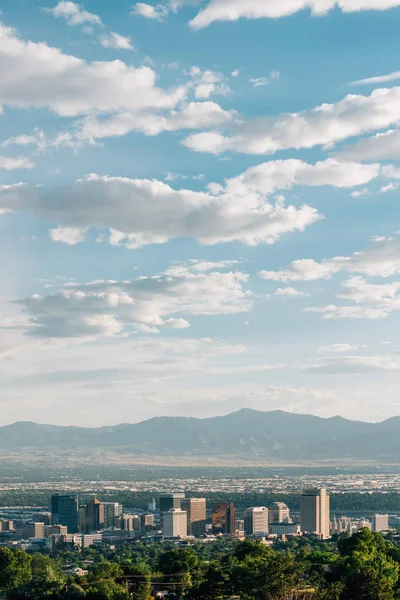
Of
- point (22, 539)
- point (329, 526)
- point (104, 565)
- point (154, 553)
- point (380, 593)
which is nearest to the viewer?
point (380, 593)

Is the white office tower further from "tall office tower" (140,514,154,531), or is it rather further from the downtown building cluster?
"tall office tower" (140,514,154,531)

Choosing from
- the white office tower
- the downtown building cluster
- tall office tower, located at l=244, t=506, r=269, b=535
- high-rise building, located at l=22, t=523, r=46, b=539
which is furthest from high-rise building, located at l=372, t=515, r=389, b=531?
high-rise building, located at l=22, t=523, r=46, b=539

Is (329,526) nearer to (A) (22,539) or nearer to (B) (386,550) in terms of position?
(A) (22,539)

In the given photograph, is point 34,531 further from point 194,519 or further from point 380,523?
point 380,523

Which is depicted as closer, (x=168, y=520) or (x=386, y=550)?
(x=386, y=550)

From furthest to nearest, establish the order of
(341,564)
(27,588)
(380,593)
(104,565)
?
(104,565) → (27,588) → (341,564) → (380,593)

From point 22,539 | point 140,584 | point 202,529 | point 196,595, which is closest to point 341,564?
point 196,595
